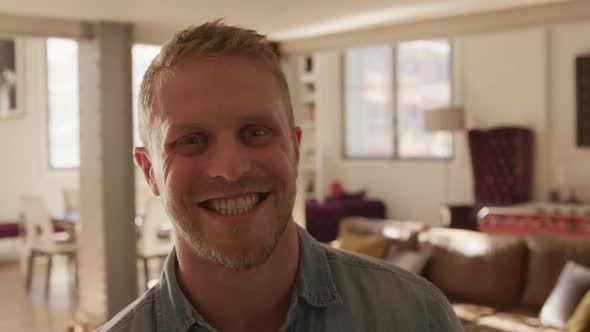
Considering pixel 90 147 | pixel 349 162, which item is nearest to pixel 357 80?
pixel 349 162

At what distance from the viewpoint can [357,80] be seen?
10.7m

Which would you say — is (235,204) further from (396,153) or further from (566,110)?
(396,153)

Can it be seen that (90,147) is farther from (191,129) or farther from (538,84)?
(538,84)

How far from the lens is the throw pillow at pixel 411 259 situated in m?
5.01

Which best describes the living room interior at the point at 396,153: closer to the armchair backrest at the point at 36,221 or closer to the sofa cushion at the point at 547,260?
the sofa cushion at the point at 547,260

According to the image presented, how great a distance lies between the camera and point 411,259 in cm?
507

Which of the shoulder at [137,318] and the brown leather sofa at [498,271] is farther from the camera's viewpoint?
the brown leather sofa at [498,271]

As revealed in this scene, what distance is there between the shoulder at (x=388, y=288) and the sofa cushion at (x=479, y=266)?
378 centimetres

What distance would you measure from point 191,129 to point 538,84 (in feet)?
25.9

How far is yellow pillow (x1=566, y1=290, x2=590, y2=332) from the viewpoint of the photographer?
3.73 meters

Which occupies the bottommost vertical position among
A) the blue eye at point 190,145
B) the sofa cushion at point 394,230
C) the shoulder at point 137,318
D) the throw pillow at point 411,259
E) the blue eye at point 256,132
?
the throw pillow at point 411,259

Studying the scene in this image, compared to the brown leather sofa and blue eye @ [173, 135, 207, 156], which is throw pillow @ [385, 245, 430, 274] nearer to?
the brown leather sofa

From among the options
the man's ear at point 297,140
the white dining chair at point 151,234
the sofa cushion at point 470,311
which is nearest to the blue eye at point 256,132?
the man's ear at point 297,140

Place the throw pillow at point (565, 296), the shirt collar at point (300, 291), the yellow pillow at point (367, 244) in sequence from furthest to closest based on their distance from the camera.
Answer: the yellow pillow at point (367, 244) → the throw pillow at point (565, 296) → the shirt collar at point (300, 291)
